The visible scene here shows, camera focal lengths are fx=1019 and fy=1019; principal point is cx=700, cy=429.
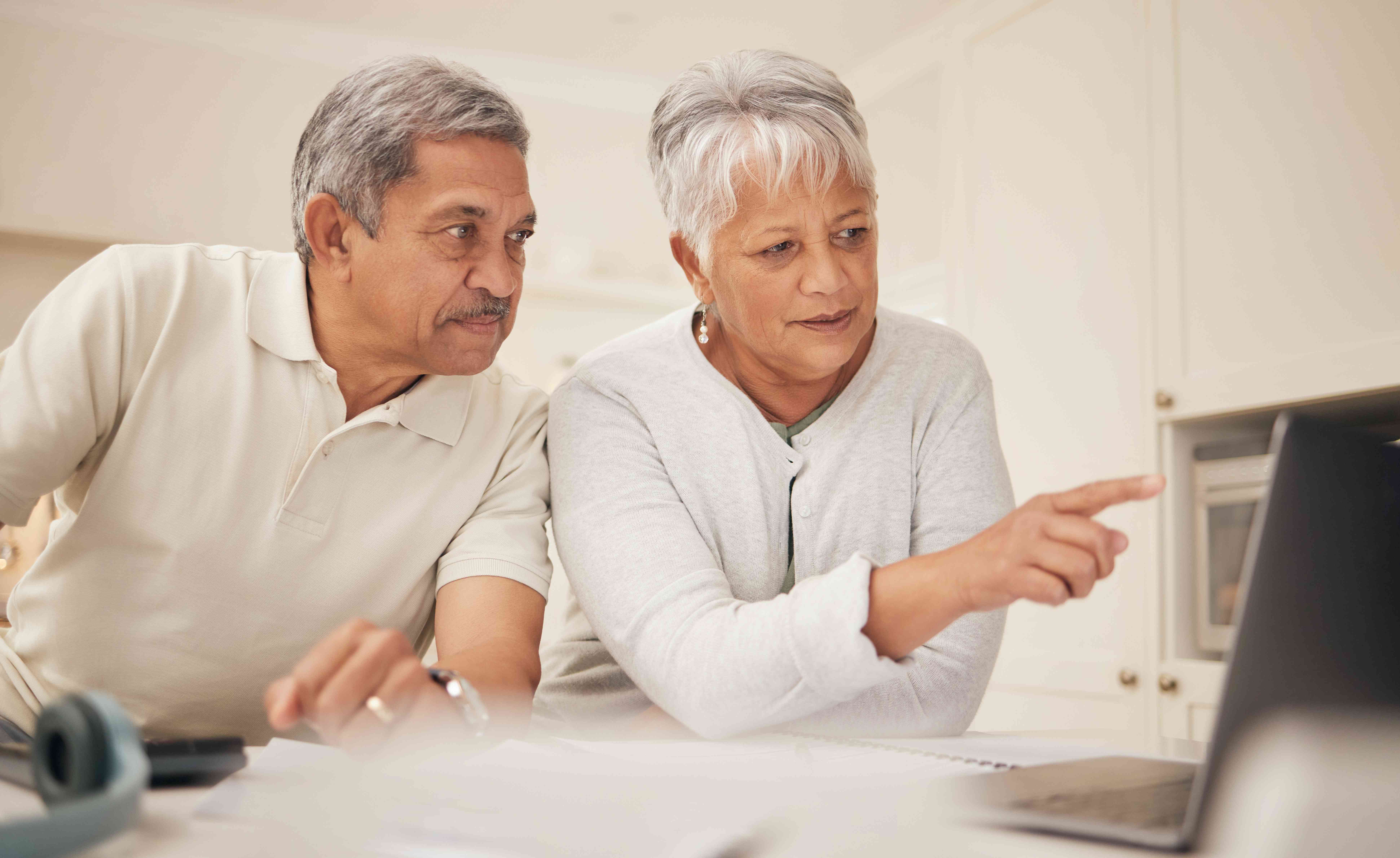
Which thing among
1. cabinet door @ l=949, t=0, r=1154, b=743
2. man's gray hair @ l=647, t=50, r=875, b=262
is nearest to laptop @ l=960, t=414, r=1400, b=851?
man's gray hair @ l=647, t=50, r=875, b=262

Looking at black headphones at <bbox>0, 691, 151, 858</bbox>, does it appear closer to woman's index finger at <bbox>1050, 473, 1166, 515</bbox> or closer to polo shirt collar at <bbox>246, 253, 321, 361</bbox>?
woman's index finger at <bbox>1050, 473, 1166, 515</bbox>

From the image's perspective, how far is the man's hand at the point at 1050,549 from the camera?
70cm

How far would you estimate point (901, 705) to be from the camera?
96cm

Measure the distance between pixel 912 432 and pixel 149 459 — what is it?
823 millimetres

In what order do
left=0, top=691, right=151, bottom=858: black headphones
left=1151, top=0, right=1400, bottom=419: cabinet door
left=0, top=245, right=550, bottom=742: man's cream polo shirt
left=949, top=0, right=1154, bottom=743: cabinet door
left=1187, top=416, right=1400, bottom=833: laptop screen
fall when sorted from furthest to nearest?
left=949, top=0, right=1154, bottom=743: cabinet door → left=1151, top=0, right=1400, bottom=419: cabinet door → left=0, top=245, right=550, bottom=742: man's cream polo shirt → left=1187, top=416, right=1400, bottom=833: laptop screen → left=0, top=691, right=151, bottom=858: black headphones

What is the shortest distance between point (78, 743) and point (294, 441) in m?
0.71

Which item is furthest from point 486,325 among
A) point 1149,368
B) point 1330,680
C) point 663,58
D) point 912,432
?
point 663,58

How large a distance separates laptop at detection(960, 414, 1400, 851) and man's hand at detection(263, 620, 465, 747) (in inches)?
14.1

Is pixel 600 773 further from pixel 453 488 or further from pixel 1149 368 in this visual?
pixel 1149 368

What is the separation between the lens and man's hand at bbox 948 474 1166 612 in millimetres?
695

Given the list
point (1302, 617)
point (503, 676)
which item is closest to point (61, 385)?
point (503, 676)

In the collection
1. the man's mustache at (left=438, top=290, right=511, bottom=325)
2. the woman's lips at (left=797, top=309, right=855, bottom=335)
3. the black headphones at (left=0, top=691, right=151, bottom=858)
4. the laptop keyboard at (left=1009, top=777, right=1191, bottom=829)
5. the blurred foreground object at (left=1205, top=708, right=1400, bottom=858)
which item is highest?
the man's mustache at (left=438, top=290, right=511, bottom=325)

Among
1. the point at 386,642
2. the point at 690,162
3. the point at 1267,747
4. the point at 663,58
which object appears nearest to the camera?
the point at 1267,747

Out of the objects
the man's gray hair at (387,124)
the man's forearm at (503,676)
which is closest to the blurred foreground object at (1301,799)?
the man's forearm at (503,676)
